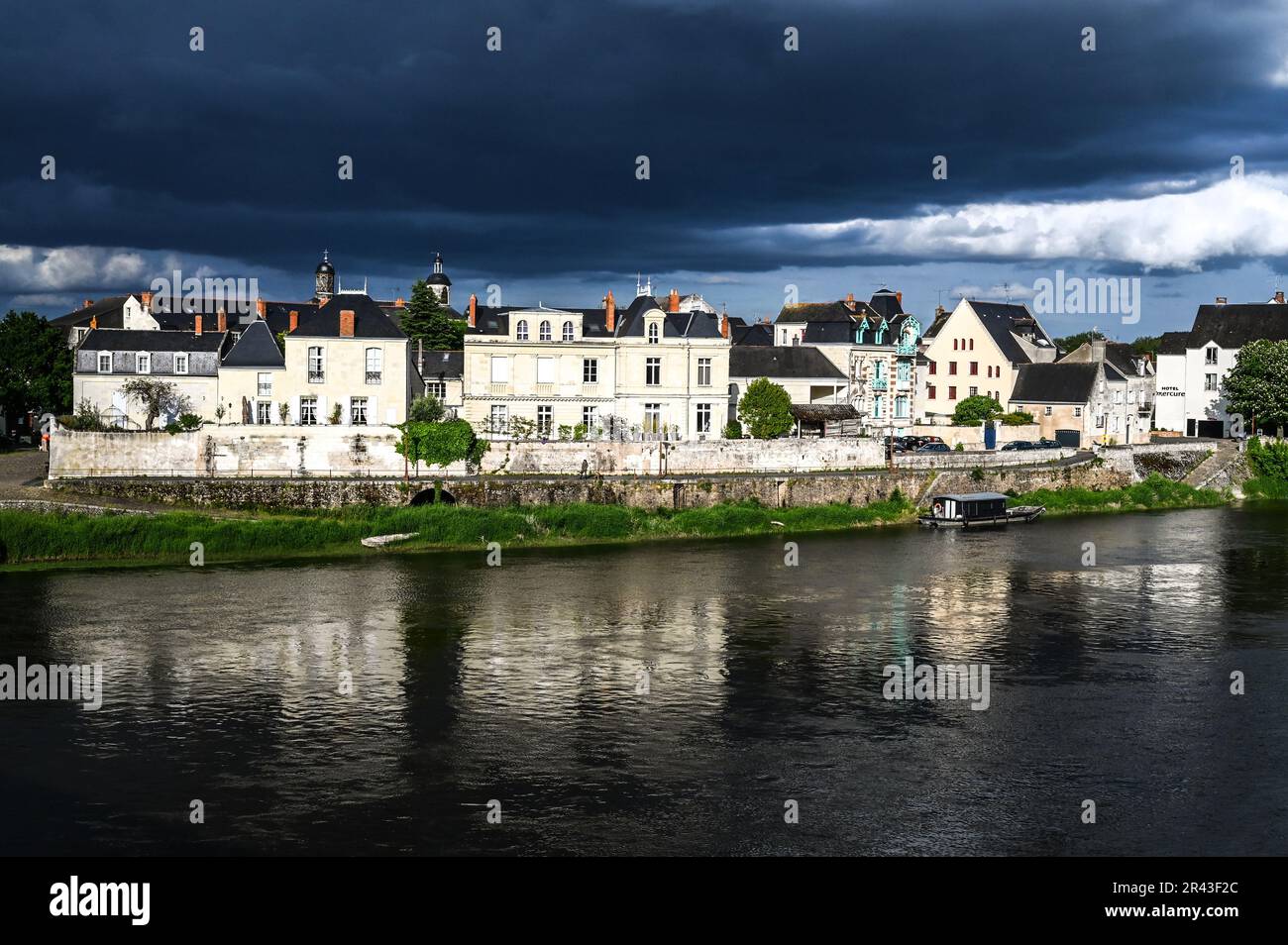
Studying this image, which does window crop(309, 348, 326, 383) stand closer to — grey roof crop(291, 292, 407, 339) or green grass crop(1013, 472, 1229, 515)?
grey roof crop(291, 292, 407, 339)

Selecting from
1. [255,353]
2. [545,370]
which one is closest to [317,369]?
[255,353]

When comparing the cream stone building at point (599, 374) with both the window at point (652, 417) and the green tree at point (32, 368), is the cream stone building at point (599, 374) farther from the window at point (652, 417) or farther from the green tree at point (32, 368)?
the green tree at point (32, 368)

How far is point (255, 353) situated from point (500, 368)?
435 inches

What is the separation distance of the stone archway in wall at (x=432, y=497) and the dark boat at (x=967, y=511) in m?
20.4

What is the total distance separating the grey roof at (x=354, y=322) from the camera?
193ft

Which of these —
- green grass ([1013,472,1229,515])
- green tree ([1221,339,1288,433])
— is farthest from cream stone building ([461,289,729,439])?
green tree ([1221,339,1288,433])

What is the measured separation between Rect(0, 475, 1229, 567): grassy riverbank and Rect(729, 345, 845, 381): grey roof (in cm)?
1567

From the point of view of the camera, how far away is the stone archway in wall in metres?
52.0

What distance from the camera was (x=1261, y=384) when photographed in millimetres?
73938

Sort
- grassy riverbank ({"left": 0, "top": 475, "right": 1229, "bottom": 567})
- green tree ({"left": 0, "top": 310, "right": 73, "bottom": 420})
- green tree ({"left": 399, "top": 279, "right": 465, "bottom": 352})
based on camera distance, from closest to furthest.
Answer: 1. grassy riverbank ({"left": 0, "top": 475, "right": 1229, "bottom": 567})
2. green tree ({"left": 0, "top": 310, "right": 73, "bottom": 420})
3. green tree ({"left": 399, "top": 279, "right": 465, "bottom": 352})

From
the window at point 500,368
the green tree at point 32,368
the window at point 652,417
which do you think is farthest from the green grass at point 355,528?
the green tree at point 32,368

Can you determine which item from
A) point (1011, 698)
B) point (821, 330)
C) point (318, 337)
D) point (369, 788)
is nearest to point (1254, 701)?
point (1011, 698)
